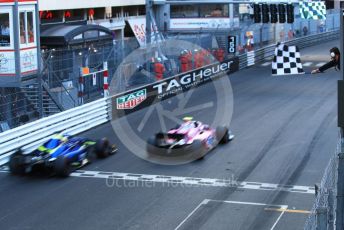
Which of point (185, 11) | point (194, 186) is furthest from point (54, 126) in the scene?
point (185, 11)

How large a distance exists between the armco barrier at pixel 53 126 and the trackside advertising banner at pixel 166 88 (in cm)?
81

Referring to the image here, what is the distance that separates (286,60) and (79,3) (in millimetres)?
13743

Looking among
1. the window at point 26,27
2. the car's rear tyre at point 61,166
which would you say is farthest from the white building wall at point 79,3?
the car's rear tyre at point 61,166

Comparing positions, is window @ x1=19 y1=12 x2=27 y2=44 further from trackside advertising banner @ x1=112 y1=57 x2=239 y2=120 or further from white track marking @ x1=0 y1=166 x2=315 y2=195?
white track marking @ x1=0 y1=166 x2=315 y2=195

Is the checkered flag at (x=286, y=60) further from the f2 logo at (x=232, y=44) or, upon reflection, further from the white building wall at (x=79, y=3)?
the white building wall at (x=79, y=3)

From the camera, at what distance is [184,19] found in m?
41.6

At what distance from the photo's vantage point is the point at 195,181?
12.4 meters

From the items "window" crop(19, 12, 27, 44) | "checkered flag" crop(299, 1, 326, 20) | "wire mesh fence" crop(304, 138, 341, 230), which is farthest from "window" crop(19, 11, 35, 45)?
"checkered flag" crop(299, 1, 326, 20)

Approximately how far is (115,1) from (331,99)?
766 inches

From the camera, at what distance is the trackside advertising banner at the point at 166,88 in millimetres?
19219

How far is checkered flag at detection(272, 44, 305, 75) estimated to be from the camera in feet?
77.9

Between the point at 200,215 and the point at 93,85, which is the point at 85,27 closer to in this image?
the point at 93,85

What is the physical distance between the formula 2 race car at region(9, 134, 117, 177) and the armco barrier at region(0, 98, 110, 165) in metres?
0.66

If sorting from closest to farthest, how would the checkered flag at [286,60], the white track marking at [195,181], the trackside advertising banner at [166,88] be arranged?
the white track marking at [195,181] < the trackside advertising banner at [166,88] < the checkered flag at [286,60]
